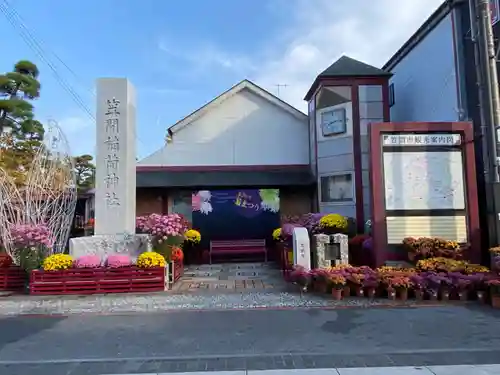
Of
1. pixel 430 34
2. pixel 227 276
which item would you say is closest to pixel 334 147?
pixel 430 34

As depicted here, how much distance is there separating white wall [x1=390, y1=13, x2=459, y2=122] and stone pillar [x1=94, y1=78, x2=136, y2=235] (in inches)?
372

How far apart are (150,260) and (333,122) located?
8818mm

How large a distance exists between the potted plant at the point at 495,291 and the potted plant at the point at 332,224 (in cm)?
512

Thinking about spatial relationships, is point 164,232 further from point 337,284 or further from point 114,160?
point 337,284

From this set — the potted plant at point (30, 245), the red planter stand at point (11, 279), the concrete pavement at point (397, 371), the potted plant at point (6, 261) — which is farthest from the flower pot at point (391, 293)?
the potted plant at point (6, 261)

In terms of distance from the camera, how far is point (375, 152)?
10.6 metres

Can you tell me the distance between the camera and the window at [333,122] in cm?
1553

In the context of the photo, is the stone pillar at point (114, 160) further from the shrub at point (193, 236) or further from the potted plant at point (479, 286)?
the potted plant at point (479, 286)

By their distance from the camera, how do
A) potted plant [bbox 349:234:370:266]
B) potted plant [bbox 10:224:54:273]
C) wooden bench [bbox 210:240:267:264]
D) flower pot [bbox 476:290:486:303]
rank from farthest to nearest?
wooden bench [bbox 210:240:267:264]
potted plant [bbox 349:234:370:266]
potted plant [bbox 10:224:54:273]
flower pot [bbox 476:290:486:303]

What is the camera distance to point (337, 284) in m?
8.83

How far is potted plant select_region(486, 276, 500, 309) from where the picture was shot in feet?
26.6

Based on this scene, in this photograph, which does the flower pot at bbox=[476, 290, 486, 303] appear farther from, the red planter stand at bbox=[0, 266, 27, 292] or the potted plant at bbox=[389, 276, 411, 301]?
the red planter stand at bbox=[0, 266, 27, 292]

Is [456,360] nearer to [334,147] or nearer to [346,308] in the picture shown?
[346,308]

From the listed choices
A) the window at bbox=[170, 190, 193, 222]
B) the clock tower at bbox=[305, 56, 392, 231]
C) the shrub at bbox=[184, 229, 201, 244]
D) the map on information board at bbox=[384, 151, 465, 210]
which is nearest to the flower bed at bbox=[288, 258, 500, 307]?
the map on information board at bbox=[384, 151, 465, 210]
